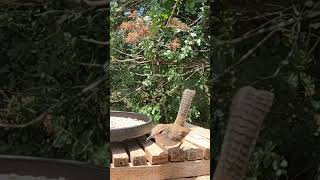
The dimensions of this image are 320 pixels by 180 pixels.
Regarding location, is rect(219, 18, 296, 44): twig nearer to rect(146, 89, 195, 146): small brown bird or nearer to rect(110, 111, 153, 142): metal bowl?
rect(146, 89, 195, 146): small brown bird

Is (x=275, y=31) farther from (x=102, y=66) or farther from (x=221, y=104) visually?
(x=102, y=66)

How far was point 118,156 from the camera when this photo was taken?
A: 9.41 feet

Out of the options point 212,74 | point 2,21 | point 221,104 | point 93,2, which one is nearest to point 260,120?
point 221,104

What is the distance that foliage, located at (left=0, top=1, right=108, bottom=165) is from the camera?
7.97ft

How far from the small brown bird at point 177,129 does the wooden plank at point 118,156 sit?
A: 0.22 m

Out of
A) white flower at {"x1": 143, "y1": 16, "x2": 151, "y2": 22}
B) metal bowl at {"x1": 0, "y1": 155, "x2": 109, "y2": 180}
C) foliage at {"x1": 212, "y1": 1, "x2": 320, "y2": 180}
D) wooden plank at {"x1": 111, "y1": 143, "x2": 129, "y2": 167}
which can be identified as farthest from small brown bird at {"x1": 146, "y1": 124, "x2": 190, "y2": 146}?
white flower at {"x1": 143, "y1": 16, "x2": 151, "y2": 22}

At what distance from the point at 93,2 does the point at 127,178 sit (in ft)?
4.13

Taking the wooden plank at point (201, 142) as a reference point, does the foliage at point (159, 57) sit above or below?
above

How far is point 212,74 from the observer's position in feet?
8.11

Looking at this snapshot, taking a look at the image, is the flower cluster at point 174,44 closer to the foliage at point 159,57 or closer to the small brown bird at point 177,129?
the foliage at point 159,57

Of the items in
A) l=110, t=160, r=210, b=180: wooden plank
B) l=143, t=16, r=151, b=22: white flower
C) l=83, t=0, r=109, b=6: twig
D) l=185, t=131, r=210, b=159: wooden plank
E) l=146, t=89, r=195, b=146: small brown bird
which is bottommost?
l=110, t=160, r=210, b=180: wooden plank

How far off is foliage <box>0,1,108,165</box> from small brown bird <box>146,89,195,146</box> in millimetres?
607

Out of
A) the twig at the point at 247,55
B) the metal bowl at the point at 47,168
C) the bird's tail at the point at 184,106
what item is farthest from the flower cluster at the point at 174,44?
the metal bowl at the point at 47,168

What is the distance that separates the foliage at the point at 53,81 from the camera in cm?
243
